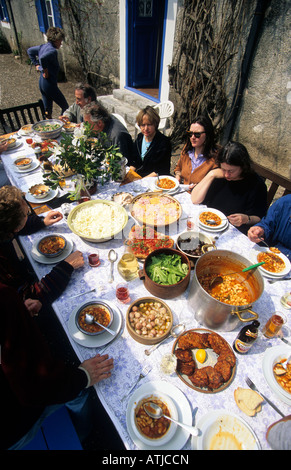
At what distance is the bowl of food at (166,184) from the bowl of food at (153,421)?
257 cm

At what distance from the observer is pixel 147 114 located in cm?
411

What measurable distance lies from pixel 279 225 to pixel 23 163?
4.01 meters

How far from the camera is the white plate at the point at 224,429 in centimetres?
150

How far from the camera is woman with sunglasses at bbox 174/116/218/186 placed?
3.77 metres

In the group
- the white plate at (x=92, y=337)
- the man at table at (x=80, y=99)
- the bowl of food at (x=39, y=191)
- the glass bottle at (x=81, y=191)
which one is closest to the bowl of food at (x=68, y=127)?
the man at table at (x=80, y=99)

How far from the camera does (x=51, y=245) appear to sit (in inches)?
105

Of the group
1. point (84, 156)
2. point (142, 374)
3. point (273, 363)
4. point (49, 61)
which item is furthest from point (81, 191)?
point (49, 61)

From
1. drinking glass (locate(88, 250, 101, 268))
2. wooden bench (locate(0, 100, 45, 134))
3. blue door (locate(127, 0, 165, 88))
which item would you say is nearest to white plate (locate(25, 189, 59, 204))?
drinking glass (locate(88, 250, 101, 268))

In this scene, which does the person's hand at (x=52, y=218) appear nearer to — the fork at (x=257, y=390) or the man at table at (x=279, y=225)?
the man at table at (x=279, y=225)

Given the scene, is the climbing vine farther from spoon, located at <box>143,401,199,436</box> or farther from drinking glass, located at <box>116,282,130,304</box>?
spoon, located at <box>143,401,199,436</box>

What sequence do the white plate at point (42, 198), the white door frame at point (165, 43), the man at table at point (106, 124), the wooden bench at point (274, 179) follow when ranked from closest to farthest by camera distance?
the white plate at point (42, 198), the wooden bench at point (274, 179), the man at table at point (106, 124), the white door frame at point (165, 43)

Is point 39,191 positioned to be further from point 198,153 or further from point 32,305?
point 198,153
